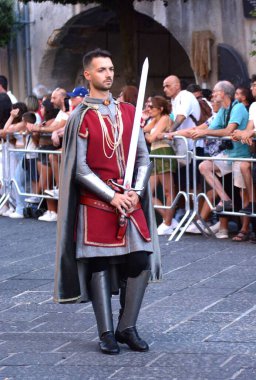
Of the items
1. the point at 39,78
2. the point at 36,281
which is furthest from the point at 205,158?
the point at 39,78

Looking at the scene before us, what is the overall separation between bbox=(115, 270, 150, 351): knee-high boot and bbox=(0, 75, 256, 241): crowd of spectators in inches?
189

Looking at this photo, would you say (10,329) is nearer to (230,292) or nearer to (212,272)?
(230,292)

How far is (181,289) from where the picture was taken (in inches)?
352

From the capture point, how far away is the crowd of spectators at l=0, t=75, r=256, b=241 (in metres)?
11.8

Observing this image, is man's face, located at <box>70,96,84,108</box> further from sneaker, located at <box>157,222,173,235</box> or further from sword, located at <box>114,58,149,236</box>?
sword, located at <box>114,58,149,236</box>

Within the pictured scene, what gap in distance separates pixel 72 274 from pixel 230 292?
2.36 metres

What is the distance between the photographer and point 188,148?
12414 mm

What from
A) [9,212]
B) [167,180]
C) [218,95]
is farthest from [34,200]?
[218,95]

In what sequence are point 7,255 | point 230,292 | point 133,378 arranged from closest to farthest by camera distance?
1. point 133,378
2. point 230,292
3. point 7,255

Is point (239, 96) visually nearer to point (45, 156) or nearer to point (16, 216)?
point (45, 156)

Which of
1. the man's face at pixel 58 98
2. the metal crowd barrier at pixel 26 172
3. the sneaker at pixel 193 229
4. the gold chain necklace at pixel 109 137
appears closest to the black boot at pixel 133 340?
the gold chain necklace at pixel 109 137

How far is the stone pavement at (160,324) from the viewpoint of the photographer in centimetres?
627

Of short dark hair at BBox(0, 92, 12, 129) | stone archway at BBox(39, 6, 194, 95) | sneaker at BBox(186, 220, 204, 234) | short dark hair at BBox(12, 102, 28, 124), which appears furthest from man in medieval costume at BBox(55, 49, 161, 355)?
stone archway at BBox(39, 6, 194, 95)

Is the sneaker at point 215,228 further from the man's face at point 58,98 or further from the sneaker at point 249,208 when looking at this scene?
the man's face at point 58,98
